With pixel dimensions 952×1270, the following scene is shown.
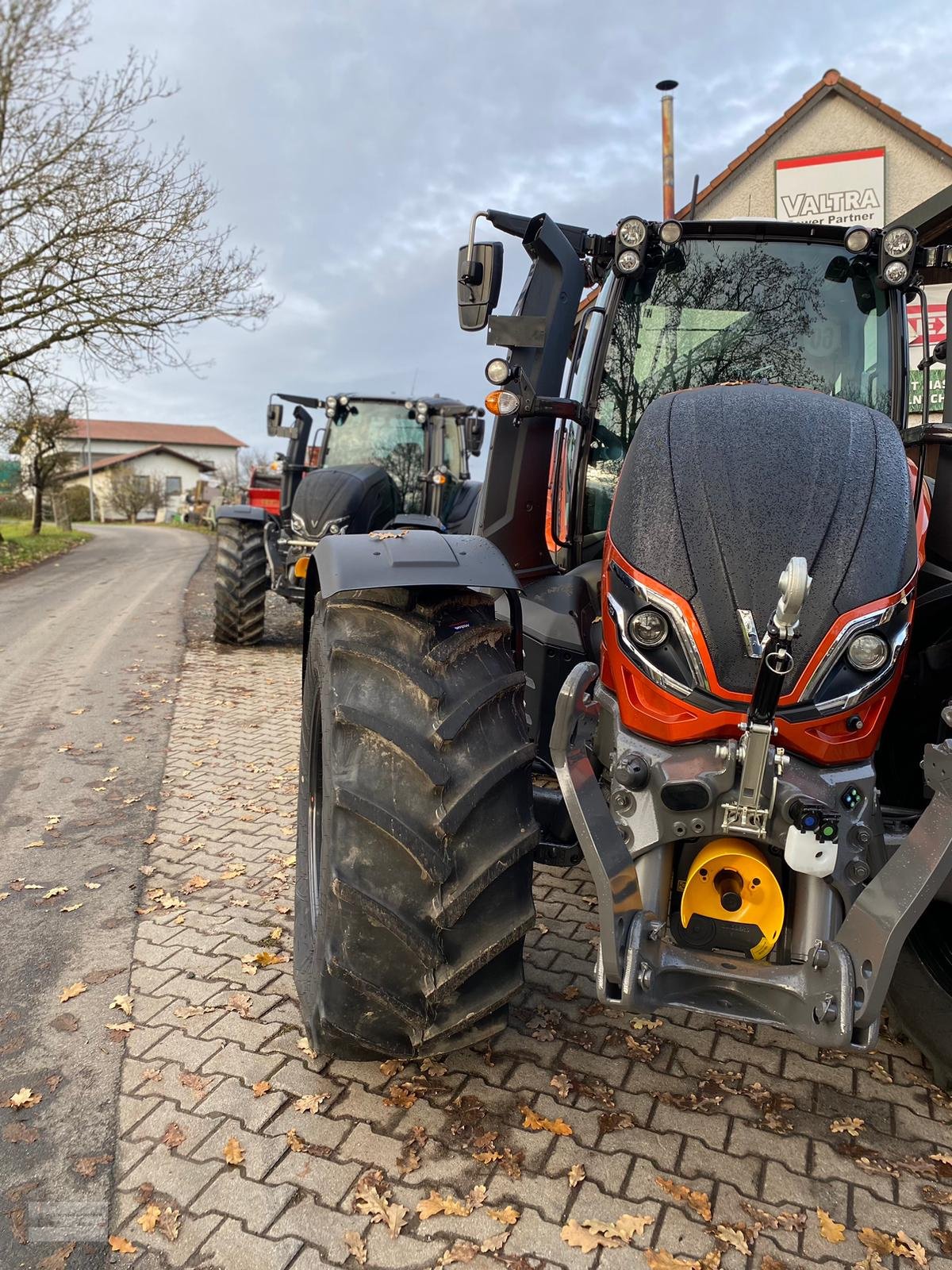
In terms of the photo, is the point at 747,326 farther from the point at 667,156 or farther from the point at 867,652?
the point at 667,156

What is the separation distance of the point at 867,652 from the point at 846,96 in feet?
52.8

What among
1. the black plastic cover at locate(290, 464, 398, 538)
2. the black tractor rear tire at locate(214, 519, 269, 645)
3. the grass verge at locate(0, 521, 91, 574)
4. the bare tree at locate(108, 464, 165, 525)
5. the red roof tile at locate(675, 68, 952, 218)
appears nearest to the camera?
the black plastic cover at locate(290, 464, 398, 538)

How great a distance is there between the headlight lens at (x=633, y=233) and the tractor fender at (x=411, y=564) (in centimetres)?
127

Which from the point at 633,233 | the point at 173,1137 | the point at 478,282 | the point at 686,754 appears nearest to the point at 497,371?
the point at 478,282

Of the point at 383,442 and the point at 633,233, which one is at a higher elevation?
the point at 383,442

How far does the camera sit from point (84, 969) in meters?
3.61

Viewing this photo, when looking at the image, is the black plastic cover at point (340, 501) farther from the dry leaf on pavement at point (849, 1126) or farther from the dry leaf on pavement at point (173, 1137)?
the dry leaf on pavement at point (849, 1126)

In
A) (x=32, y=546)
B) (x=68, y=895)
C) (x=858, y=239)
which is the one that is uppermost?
(x=858, y=239)

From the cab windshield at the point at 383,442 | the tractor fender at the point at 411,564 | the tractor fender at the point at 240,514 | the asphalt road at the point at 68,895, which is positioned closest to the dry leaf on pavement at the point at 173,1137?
the asphalt road at the point at 68,895

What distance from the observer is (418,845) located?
7.59 feet

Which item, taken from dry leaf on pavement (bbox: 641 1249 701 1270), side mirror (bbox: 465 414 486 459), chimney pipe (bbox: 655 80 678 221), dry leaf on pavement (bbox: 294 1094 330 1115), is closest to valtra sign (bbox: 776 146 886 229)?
chimney pipe (bbox: 655 80 678 221)

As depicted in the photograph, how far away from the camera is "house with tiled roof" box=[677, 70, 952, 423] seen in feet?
48.9

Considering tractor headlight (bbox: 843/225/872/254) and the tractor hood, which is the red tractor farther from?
tractor headlight (bbox: 843/225/872/254)

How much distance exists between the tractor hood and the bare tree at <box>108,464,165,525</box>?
57822 mm
